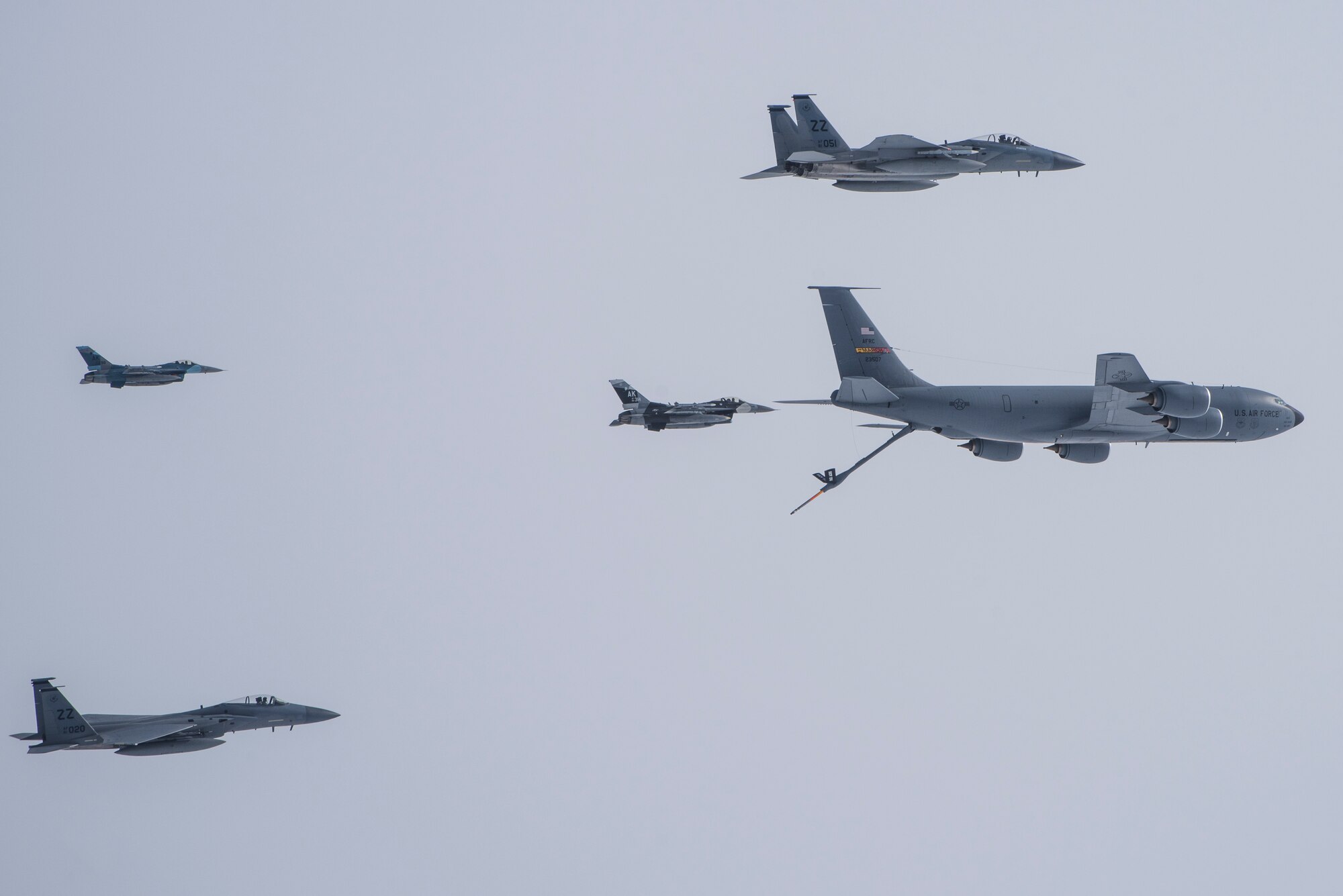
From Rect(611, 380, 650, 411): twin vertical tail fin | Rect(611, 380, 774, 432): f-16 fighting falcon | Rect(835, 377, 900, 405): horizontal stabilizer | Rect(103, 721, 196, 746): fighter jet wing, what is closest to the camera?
Rect(835, 377, 900, 405): horizontal stabilizer

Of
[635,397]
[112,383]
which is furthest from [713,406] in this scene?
[112,383]

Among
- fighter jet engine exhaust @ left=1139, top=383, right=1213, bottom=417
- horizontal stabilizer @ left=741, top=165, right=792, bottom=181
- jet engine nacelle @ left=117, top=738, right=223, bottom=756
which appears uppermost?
horizontal stabilizer @ left=741, top=165, right=792, bottom=181

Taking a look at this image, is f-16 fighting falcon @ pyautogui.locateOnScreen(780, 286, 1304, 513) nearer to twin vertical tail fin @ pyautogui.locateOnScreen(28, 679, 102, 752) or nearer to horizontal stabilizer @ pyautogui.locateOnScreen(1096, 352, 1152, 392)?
horizontal stabilizer @ pyautogui.locateOnScreen(1096, 352, 1152, 392)

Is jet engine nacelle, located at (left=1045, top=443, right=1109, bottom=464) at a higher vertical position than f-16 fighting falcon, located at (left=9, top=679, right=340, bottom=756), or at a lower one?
higher

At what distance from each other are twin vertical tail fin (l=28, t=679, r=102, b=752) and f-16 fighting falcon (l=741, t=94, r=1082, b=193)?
38138 millimetres

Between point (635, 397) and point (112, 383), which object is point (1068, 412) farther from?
point (112, 383)

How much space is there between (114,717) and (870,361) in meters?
38.8

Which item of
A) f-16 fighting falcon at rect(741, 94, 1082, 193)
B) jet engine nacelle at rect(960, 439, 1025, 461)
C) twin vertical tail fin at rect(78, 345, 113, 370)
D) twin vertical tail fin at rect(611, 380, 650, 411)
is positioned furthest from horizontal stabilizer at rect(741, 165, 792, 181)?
twin vertical tail fin at rect(78, 345, 113, 370)

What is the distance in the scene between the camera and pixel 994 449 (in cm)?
6034

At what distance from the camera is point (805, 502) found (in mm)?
57219

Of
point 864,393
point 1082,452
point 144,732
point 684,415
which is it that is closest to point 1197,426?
point 1082,452

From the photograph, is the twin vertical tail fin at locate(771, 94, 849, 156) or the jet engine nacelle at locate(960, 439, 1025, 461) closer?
the twin vertical tail fin at locate(771, 94, 849, 156)

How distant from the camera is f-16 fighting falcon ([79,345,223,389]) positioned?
80688 mm

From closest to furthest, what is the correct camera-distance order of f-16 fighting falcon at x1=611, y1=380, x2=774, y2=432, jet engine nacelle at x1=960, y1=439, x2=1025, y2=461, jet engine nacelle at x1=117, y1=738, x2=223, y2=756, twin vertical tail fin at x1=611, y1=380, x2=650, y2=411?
jet engine nacelle at x1=960, y1=439, x2=1025, y2=461 < jet engine nacelle at x1=117, y1=738, x2=223, y2=756 < f-16 fighting falcon at x1=611, y1=380, x2=774, y2=432 < twin vertical tail fin at x1=611, y1=380, x2=650, y2=411
